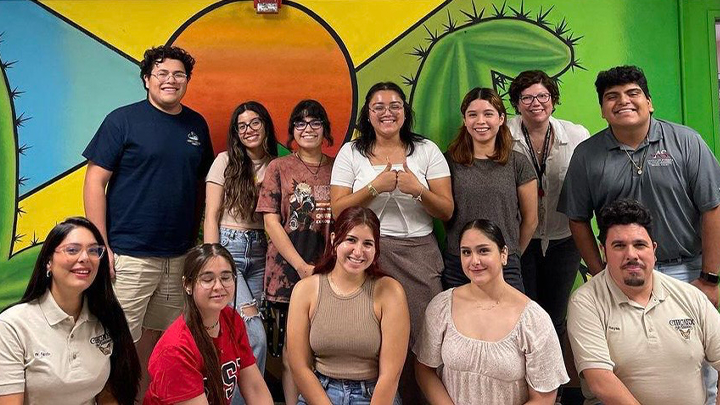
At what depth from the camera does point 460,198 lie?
9.08 feet

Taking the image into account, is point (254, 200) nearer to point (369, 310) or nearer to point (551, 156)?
point (369, 310)

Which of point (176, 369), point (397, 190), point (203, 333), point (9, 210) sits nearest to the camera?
point (176, 369)

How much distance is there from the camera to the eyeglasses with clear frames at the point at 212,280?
6.79ft

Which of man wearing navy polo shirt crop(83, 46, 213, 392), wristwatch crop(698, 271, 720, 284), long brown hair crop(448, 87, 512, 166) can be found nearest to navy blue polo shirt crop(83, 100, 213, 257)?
man wearing navy polo shirt crop(83, 46, 213, 392)

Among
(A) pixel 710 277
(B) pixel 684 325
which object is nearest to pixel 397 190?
(B) pixel 684 325

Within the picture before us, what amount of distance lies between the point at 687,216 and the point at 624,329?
700 mm

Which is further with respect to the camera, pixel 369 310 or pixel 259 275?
pixel 259 275

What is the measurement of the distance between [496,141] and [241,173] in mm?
1284

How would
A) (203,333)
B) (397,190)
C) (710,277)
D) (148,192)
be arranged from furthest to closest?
(148,192) < (397,190) < (710,277) < (203,333)

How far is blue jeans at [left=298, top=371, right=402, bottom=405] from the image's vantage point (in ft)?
7.56

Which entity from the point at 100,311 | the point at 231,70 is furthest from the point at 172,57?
the point at 100,311

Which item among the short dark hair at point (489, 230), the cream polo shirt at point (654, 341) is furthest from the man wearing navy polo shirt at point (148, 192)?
the cream polo shirt at point (654, 341)

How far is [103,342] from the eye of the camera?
6.84 feet

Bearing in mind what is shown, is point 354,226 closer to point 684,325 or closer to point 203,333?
point 203,333
